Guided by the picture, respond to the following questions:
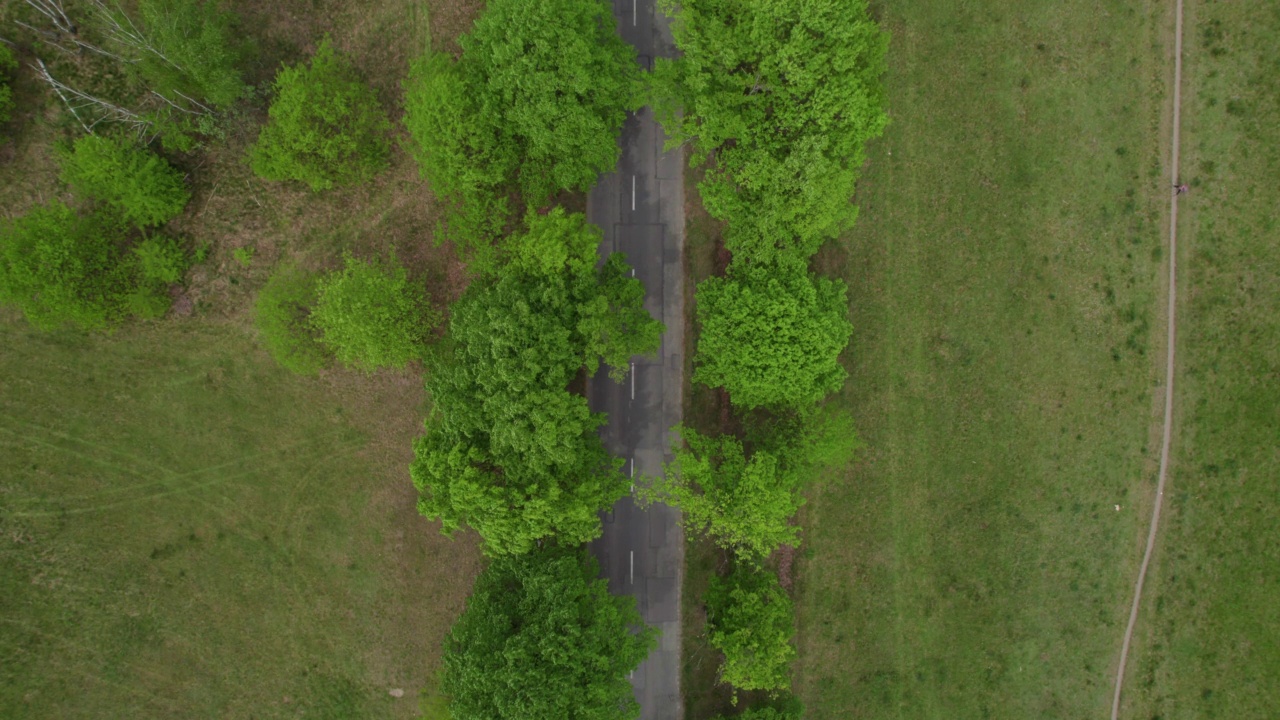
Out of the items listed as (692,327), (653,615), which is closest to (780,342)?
(692,327)

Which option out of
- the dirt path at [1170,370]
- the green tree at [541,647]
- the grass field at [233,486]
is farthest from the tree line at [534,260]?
the dirt path at [1170,370]

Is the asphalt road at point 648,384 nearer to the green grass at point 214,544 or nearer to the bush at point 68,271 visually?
A: the green grass at point 214,544

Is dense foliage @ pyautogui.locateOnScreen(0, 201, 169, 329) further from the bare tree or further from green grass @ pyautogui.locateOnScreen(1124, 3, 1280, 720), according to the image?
green grass @ pyautogui.locateOnScreen(1124, 3, 1280, 720)

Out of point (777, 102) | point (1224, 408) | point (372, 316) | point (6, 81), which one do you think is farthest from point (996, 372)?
point (6, 81)

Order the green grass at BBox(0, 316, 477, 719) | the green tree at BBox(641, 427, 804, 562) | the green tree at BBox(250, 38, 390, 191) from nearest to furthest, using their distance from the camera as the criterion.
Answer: the green tree at BBox(641, 427, 804, 562) < the green tree at BBox(250, 38, 390, 191) < the green grass at BBox(0, 316, 477, 719)

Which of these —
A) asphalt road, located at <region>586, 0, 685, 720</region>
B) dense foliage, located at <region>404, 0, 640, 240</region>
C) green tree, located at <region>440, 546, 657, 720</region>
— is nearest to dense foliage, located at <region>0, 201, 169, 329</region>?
dense foliage, located at <region>404, 0, 640, 240</region>
